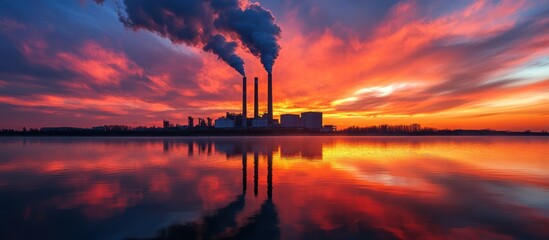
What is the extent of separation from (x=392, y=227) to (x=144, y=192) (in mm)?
12389

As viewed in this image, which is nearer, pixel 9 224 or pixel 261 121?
pixel 9 224

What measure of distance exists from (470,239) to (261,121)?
Result: 16561cm

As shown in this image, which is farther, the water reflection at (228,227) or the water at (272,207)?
the water at (272,207)

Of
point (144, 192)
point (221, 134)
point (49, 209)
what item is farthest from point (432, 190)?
point (221, 134)

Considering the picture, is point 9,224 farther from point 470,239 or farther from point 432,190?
point 432,190

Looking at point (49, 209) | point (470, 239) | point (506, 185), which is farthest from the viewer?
point (506, 185)

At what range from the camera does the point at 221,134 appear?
638 feet

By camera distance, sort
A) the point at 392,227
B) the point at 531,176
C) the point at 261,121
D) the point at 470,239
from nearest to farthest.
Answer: the point at 470,239, the point at 392,227, the point at 531,176, the point at 261,121

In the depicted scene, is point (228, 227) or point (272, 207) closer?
point (228, 227)

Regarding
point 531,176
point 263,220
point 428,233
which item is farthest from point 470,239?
point 531,176

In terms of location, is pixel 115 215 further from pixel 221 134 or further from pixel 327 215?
pixel 221 134

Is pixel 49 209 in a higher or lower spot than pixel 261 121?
lower

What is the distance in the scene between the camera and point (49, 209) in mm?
13484

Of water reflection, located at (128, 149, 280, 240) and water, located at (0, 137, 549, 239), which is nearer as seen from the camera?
water reflection, located at (128, 149, 280, 240)
